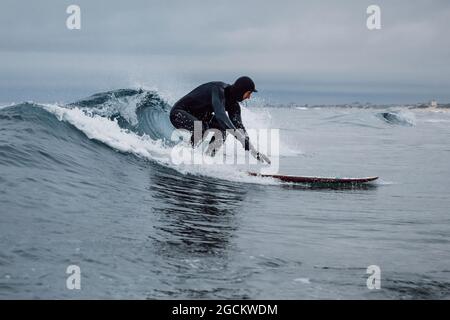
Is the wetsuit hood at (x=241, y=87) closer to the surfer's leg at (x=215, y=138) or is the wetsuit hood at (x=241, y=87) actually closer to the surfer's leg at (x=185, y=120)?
the surfer's leg at (x=215, y=138)

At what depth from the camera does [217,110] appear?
28.6ft

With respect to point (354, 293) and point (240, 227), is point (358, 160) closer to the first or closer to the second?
point (240, 227)

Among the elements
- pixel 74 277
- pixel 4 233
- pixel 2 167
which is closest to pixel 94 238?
pixel 4 233

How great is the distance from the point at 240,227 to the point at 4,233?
242cm

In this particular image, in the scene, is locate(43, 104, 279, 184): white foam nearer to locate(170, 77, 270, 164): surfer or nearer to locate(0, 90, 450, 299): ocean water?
locate(0, 90, 450, 299): ocean water

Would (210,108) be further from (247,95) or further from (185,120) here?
(247,95)

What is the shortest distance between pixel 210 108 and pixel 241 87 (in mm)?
858

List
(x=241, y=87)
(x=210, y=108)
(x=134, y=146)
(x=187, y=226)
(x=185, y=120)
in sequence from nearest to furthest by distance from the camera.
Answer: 1. (x=187, y=226)
2. (x=241, y=87)
3. (x=210, y=108)
4. (x=185, y=120)
5. (x=134, y=146)

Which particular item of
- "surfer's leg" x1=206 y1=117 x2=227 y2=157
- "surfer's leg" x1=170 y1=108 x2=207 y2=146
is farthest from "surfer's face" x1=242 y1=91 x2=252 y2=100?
"surfer's leg" x1=170 y1=108 x2=207 y2=146

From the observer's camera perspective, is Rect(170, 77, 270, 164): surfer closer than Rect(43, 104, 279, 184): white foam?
Yes

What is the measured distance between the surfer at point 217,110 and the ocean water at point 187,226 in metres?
0.75

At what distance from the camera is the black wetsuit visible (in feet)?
28.9

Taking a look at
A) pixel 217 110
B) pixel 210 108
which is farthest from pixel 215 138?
pixel 217 110

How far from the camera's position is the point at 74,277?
11.7ft
